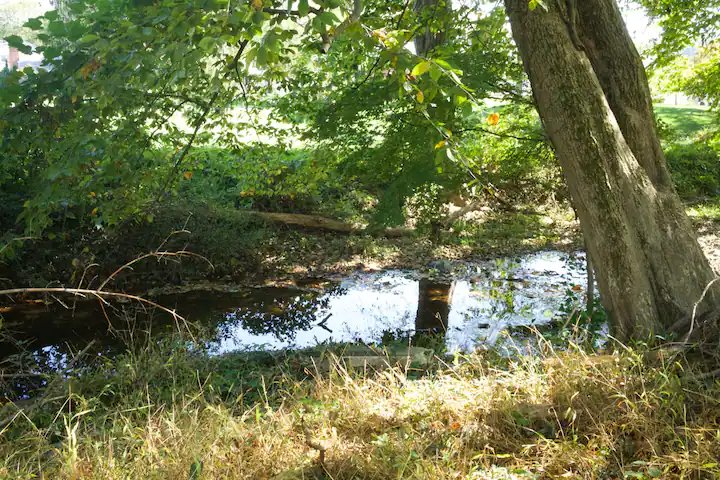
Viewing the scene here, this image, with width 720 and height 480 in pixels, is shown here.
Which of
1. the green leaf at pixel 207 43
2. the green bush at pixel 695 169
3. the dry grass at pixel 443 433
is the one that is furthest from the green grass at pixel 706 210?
the green leaf at pixel 207 43

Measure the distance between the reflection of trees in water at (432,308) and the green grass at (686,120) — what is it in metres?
11.0

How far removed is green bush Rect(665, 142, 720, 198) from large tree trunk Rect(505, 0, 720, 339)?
458 inches

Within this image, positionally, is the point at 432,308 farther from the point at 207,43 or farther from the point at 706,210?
the point at 706,210

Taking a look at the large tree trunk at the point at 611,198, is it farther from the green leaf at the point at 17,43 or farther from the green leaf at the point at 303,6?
the green leaf at the point at 17,43

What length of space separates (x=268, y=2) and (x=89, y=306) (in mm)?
7287

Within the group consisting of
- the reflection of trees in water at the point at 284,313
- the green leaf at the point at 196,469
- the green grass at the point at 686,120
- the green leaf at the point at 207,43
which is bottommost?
the reflection of trees in water at the point at 284,313

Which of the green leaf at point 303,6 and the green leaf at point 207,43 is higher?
the green leaf at point 303,6

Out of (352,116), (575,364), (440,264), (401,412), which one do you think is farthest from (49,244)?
(575,364)

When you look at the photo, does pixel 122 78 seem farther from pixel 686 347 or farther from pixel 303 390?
pixel 686 347

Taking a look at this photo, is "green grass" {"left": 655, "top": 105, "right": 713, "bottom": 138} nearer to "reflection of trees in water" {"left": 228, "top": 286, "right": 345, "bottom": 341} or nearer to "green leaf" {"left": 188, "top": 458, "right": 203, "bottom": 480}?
"reflection of trees in water" {"left": 228, "top": 286, "right": 345, "bottom": 341}

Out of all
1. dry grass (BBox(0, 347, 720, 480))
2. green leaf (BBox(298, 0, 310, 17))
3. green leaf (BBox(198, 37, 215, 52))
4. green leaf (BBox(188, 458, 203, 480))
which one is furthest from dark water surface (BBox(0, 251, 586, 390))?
green leaf (BBox(298, 0, 310, 17))

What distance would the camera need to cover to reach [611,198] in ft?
14.5

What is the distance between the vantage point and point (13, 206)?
28.1ft

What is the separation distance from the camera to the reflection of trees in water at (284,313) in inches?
308
